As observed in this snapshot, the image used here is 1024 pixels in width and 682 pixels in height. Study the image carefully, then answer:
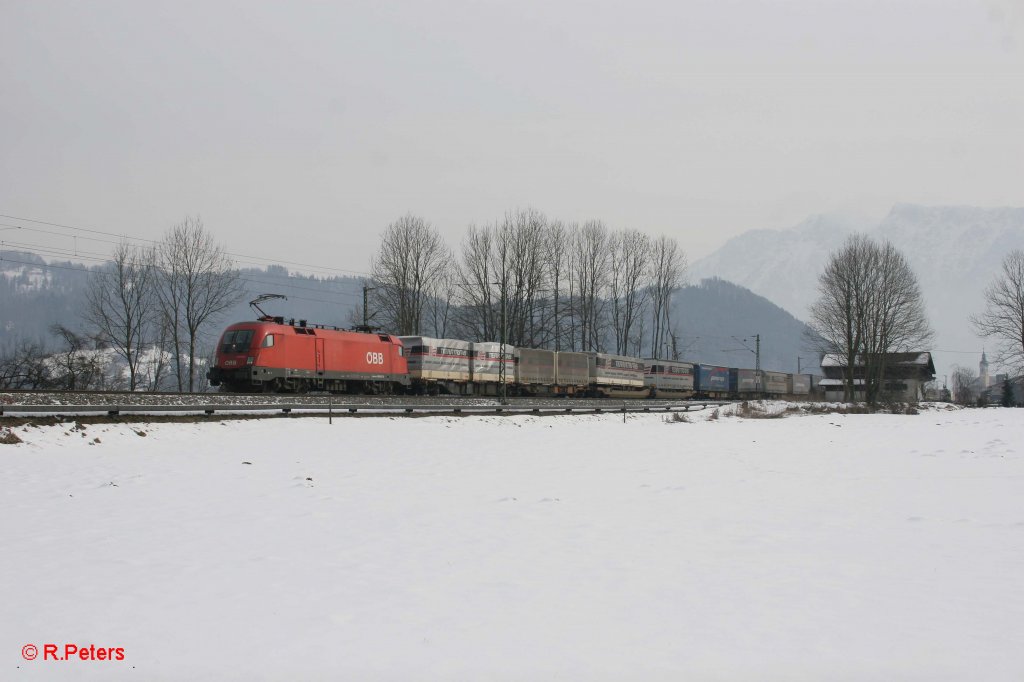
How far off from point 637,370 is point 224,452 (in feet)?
166

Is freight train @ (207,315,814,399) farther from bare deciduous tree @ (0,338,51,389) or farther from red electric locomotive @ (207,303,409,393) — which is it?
bare deciduous tree @ (0,338,51,389)

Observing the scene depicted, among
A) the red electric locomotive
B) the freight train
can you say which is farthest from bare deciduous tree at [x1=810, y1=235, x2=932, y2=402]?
the red electric locomotive

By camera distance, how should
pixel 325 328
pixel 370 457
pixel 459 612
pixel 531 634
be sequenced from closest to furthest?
pixel 531 634 → pixel 459 612 → pixel 370 457 → pixel 325 328

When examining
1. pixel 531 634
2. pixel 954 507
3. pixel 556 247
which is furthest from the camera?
pixel 556 247

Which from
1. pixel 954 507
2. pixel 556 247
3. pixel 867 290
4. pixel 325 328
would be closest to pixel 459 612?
pixel 954 507

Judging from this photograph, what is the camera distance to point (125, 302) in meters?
55.7

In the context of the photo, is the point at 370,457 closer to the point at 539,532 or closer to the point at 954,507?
the point at 539,532

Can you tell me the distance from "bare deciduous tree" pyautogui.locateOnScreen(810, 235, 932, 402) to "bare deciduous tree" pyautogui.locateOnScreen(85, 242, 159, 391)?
50.7 metres

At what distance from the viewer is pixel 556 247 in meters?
72.2

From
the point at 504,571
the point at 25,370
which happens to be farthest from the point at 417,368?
the point at 504,571

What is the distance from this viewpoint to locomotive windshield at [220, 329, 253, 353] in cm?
3212

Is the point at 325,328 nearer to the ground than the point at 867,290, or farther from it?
nearer to the ground

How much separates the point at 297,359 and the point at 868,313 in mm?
43318

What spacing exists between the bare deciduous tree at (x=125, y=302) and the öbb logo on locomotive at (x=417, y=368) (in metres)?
19.6
